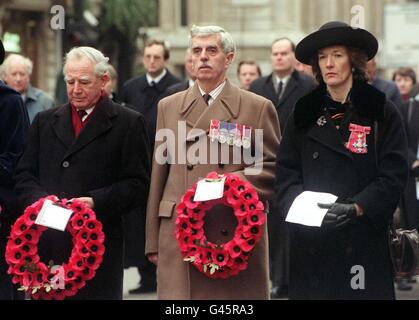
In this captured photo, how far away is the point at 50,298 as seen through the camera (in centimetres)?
764

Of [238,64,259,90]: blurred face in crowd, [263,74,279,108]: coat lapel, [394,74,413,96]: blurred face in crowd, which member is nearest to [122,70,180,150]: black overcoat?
[263,74,279,108]: coat lapel

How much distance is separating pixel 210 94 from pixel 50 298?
165 cm

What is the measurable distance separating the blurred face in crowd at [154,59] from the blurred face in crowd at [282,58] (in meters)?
1.32

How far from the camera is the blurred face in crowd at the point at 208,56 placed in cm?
793

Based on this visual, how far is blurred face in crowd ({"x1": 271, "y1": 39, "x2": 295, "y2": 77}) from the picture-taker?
12930mm

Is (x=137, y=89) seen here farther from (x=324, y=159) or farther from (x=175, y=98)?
(x=324, y=159)

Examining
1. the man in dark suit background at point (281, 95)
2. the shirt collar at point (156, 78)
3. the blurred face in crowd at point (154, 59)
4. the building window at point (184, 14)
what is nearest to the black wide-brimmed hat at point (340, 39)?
the man in dark suit background at point (281, 95)

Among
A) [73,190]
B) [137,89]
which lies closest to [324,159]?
[73,190]

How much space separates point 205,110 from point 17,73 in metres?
→ 5.00

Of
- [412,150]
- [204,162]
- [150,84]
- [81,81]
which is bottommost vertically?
[204,162]

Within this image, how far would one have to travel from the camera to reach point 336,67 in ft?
24.5

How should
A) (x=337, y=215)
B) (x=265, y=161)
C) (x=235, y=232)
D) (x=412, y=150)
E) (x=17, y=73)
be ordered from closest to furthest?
1. (x=337, y=215)
2. (x=235, y=232)
3. (x=265, y=161)
4. (x=17, y=73)
5. (x=412, y=150)

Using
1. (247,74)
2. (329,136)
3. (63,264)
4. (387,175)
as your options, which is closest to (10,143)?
(63,264)

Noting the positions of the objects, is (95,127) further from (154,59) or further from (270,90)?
(154,59)
